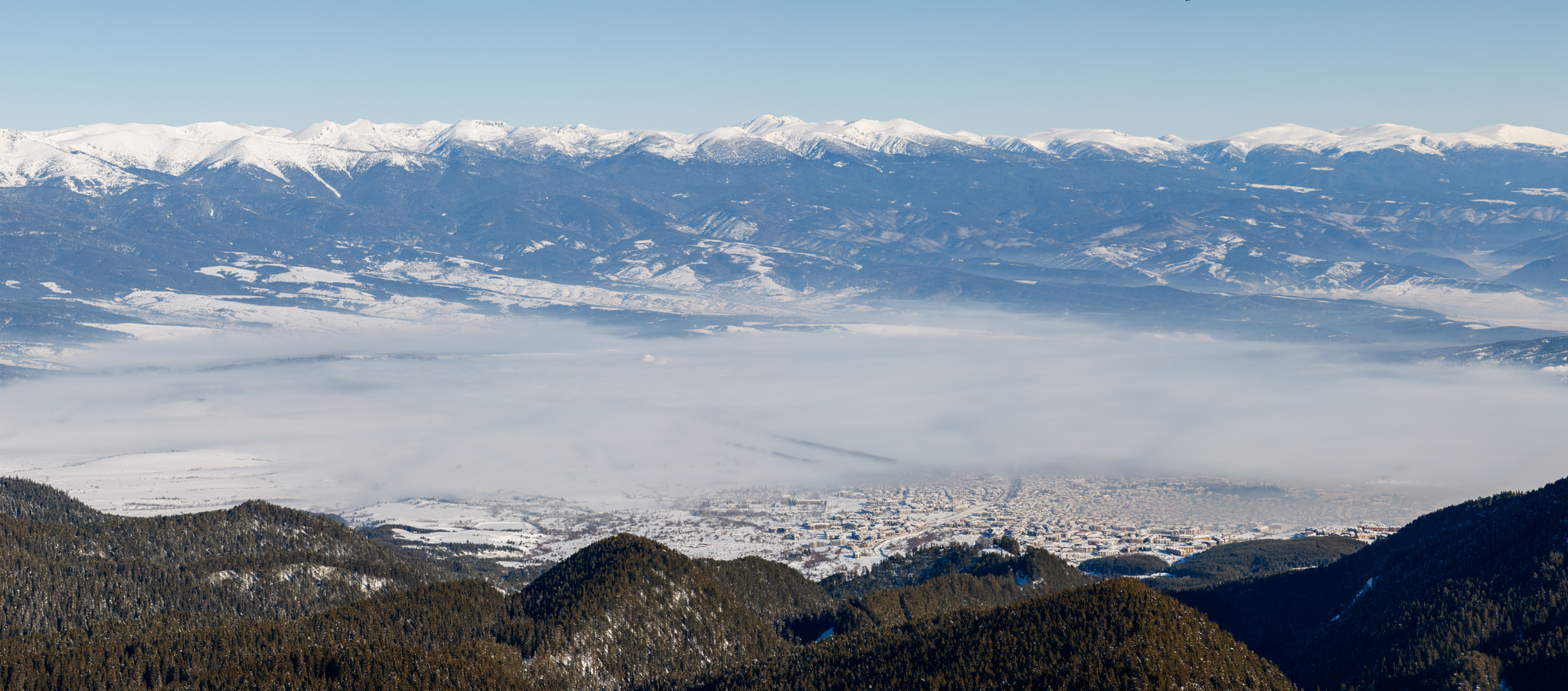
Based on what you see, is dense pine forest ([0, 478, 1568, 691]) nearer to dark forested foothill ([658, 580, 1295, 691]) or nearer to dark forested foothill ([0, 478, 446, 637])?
dark forested foothill ([658, 580, 1295, 691])

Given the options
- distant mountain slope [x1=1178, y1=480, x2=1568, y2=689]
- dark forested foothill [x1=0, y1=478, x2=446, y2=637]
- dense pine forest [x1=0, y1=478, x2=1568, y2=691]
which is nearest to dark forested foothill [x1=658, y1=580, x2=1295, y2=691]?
dense pine forest [x1=0, y1=478, x2=1568, y2=691]

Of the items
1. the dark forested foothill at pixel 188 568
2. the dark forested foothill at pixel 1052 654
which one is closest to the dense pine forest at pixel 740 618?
the dark forested foothill at pixel 1052 654

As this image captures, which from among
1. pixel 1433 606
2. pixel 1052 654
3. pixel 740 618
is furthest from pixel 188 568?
pixel 1433 606

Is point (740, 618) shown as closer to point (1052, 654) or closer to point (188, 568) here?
point (1052, 654)

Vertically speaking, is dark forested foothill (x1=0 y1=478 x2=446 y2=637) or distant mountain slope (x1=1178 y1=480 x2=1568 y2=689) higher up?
distant mountain slope (x1=1178 y1=480 x2=1568 y2=689)

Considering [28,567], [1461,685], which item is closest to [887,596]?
[1461,685]

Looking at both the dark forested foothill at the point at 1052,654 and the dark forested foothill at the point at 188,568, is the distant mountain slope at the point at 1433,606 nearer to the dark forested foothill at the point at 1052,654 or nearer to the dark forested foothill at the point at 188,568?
the dark forested foothill at the point at 1052,654
